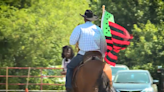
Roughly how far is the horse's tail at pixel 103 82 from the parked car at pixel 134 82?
7490 millimetres

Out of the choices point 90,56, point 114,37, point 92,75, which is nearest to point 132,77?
point 114,37

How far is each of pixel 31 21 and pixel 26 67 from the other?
278 centimetres

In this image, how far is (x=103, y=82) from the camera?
316 inches

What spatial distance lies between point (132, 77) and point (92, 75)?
883 centimetres

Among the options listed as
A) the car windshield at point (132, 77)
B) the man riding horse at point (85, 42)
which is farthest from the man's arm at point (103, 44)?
the car windshield at point (132, 77)

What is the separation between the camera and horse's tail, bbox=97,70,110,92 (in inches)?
315

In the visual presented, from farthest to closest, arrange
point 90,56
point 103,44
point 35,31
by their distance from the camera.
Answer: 1. point 35,31
2. point 103,44
3. point 90,56

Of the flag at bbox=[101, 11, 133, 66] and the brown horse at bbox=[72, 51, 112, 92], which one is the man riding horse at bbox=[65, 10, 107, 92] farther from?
the flag at bbox=[101, 11, 133, 66]

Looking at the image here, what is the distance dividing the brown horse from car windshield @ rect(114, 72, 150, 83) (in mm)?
8120

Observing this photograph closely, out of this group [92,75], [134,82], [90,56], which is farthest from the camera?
[134,82]

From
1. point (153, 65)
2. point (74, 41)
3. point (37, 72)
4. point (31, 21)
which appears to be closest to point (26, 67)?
point (37, 72)

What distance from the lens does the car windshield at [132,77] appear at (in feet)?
54.2

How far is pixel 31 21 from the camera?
20.5 metres

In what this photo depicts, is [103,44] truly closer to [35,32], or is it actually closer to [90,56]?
[90,56]
